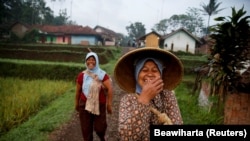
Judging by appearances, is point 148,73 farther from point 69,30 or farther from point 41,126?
point 69,30

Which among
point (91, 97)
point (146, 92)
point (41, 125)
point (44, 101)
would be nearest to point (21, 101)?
point (44, 101)

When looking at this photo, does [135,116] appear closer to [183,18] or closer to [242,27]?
[242,27]

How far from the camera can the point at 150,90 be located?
1.66 m

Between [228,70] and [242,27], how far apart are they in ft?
3.04

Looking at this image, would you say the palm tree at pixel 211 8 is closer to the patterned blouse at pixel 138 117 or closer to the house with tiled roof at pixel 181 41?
the house with tiled roof at pixel 181 41

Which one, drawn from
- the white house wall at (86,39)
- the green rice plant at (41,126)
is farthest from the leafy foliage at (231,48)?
Answer: the white house wall at (86,39)

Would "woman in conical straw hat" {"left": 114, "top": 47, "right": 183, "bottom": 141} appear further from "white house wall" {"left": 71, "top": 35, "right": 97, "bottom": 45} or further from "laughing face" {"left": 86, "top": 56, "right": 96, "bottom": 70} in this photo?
"white house wall" {"left": 71, "top": 35, "right": 97, "bottom": 45}

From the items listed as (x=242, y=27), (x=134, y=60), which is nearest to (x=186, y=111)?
(x=242, y=27)

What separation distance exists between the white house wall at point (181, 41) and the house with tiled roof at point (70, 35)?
10.9m

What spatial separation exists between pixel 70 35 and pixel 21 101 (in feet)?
112

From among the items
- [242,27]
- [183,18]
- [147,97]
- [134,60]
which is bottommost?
[147,97]

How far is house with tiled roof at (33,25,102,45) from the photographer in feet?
129

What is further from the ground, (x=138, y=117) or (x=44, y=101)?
(x=138, y=117)

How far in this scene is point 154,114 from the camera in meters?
1.78
